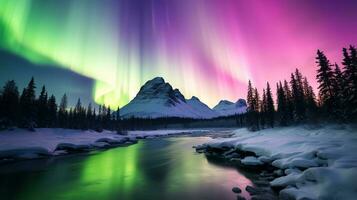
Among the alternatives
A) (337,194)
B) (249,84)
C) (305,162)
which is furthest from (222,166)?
(249,84)

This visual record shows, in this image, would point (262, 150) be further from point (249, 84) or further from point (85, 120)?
point (85, 120)

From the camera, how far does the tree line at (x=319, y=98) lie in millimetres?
39781

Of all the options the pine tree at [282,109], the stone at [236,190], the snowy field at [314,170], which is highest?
the pine tree at [282,109]

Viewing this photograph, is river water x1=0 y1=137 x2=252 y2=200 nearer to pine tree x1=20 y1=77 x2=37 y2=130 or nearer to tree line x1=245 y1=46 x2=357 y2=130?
tree line x1=245 y1=46 x2=357 y2=130

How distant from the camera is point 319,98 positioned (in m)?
66.0

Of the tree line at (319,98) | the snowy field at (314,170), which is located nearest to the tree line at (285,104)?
the tree line at (319,98)

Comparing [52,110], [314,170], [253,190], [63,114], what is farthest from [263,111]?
[63,114]

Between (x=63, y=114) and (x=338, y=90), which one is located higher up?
(x=63, y=114)

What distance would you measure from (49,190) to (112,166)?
471 inches

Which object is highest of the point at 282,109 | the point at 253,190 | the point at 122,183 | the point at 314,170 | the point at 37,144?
the point at 282,109

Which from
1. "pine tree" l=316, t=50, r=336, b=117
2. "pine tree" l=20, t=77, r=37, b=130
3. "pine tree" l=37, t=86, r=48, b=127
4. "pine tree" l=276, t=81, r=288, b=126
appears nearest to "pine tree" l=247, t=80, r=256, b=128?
"pine tree" l=276, t=81, r=288, b=126

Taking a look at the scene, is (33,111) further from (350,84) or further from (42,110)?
(350,84)

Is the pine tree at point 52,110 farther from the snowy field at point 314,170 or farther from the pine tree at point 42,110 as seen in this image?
the snowy field at point 314,170

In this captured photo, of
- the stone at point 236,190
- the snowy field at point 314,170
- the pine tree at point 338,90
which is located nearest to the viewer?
the snowy field at point 314,170
